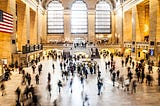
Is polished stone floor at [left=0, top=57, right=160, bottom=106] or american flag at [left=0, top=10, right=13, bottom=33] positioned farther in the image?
american flag at [left=0, top=10, right=13, bottom=33]

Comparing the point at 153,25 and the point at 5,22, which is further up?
the point at 153,25

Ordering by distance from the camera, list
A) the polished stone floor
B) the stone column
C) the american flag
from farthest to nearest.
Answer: the stone column < the american flag < the polished stone floor

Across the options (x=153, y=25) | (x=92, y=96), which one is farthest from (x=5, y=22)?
(x=153, y=25)

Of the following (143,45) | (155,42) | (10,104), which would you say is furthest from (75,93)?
(143,45)

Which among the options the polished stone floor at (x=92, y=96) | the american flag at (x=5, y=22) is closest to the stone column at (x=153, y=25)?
the polished stone floor at (x=92, y=96)

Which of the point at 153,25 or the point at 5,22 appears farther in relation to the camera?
the point at 153,25

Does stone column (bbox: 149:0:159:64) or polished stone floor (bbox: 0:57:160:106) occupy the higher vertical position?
stone column (bbox: 149:0:159:64)

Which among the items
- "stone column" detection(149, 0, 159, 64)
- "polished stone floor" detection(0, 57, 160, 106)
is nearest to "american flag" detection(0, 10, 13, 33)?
"polished stone floor" detection(0, 57, 160, 106)

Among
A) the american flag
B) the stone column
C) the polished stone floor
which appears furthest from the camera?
the stone column

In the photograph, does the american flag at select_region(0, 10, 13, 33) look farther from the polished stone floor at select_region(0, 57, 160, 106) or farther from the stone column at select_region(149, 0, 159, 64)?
the stone column at select_region(149, 0, 159, 64)

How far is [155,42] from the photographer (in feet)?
133

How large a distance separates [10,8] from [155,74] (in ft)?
66.6

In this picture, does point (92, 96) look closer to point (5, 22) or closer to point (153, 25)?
point (5, 22)

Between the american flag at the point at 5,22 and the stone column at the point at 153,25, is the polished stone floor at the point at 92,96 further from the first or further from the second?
the stone column at the point at 153,25
